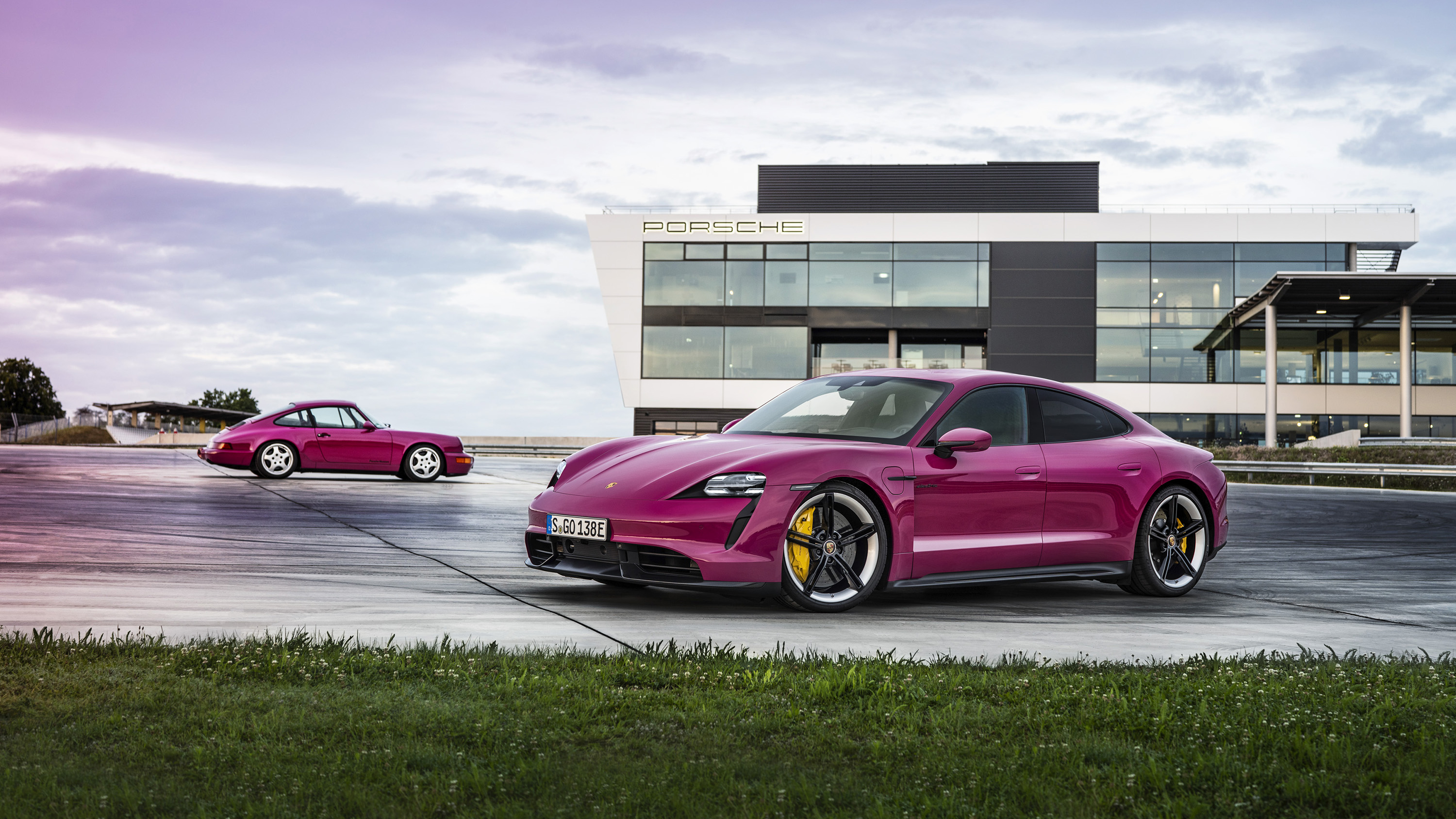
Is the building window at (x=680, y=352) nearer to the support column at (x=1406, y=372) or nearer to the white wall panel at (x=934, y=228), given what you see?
the white wall panel at (x=934, y=228)

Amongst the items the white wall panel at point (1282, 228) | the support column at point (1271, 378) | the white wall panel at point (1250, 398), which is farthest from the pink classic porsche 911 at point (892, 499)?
the white wall panel at point (1282, 228)

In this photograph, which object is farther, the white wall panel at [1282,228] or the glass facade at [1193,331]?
the glass facade at [1193,331]

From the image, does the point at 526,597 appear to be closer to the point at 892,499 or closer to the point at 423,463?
the point at 892,499

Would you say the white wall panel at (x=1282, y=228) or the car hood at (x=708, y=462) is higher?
the white wall panel at (x=1282, y=228)

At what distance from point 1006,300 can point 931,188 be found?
5.71 m

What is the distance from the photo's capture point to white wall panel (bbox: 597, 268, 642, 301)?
163ft

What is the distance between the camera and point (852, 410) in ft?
26.0

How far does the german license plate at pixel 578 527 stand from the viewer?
6824 mm

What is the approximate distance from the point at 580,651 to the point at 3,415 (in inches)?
2683

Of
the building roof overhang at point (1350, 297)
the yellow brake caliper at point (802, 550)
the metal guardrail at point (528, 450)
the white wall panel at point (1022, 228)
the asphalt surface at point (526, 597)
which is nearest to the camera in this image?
the asphalt surface at point (526, 597)

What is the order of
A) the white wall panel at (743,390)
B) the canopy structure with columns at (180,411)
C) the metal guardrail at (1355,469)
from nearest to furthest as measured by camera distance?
1. the metal guardrail at (1355,469)
2. the white wall panel at (743,390)
3. the canopy structure with columns at (180,411)

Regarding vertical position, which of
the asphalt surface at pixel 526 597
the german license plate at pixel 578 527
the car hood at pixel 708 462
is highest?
the car hood at pixel 708 462

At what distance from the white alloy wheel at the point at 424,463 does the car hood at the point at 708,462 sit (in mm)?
13888

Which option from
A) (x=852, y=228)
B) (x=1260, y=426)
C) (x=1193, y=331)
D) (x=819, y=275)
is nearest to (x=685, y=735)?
(x=819, y=275)
